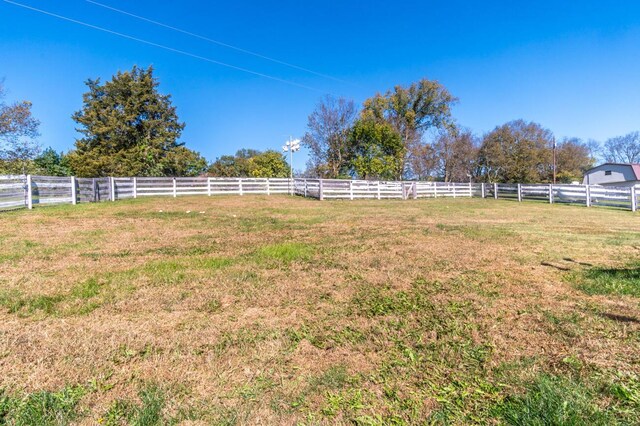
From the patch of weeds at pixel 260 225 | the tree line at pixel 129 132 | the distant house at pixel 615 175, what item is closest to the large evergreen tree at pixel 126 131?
the tree line at pixel 129 132

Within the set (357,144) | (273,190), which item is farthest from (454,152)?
(273,190)

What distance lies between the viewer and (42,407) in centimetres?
162

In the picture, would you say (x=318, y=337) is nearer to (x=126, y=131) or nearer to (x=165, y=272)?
(x=165, y=272)

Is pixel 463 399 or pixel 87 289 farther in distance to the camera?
pixel 87 289

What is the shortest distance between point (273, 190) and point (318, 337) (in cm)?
2274

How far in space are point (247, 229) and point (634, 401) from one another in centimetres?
660

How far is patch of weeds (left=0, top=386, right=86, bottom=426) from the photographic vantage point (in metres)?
1.54

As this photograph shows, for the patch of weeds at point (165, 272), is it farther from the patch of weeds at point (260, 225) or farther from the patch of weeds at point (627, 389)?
the patch of weeds at point (627, 389)

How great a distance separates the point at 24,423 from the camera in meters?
1.52

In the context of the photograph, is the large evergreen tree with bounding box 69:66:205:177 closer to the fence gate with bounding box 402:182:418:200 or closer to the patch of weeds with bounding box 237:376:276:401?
the fence gate with bounding box 402:182:418:200

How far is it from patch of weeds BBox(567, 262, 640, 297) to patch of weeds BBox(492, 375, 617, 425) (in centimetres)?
201

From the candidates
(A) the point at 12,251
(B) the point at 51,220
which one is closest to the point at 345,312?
(A) the point at 12,251

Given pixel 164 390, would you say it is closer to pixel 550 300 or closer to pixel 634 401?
pixel 634 401

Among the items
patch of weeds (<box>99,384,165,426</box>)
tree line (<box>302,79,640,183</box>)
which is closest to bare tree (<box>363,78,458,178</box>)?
tree line (<box>302,79,640,183</box>)
